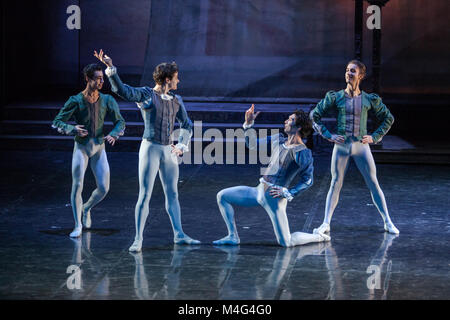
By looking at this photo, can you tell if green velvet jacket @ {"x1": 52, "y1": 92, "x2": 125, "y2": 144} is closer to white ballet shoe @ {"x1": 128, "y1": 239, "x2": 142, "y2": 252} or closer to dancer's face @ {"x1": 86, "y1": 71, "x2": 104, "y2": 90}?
dancer's face @ {"x1": 86, "y1": 71, "x2": 104, "y2": 90}

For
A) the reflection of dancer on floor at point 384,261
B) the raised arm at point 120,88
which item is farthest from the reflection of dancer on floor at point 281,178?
the raised arm at point 120,88

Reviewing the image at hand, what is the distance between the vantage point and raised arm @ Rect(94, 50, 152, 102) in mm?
7285

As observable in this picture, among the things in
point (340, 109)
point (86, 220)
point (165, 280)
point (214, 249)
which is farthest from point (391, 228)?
point (86, 220)

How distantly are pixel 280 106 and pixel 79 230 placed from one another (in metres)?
6.74

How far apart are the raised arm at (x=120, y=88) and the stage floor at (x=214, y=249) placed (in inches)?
53.4

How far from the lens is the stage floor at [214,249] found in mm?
6559

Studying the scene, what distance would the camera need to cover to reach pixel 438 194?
10422 mm

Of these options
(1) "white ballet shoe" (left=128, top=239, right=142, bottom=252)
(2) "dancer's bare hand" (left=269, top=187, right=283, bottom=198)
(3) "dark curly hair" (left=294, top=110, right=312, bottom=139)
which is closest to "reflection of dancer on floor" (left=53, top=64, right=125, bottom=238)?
(1) "white ballet shoe" (left=128, top=239, right=142, bottom=252)

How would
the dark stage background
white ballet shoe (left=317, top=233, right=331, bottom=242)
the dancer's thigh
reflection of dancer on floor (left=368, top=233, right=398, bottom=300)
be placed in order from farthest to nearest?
the dark stage background
white ballet shoe (left=317, top=233, right=331, bottom=242)
the dancer's thigh
reflection of dancer on floor (left=368, top=233, right=398, bottom=300)

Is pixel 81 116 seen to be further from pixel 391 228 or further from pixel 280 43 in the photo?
pixel 280 43

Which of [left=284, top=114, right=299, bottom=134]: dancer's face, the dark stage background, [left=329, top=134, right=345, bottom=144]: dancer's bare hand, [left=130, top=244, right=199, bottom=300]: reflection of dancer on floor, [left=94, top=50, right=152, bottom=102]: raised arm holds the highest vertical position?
the dark stage background

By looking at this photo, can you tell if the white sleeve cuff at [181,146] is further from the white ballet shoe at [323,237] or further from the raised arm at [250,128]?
the white ballet shoe at [323,237]

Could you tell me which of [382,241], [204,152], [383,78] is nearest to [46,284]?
[382,241]

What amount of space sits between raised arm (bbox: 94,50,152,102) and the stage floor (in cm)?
136
